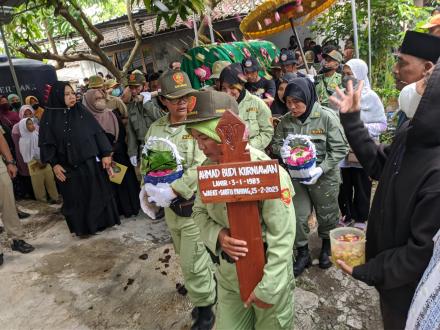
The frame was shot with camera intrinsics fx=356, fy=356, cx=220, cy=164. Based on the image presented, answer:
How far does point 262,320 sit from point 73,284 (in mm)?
2554

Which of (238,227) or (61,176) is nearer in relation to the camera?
(238,227)

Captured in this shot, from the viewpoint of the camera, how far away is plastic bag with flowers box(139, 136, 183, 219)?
104 inches

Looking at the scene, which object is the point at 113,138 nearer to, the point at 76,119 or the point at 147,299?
the point at 76,119

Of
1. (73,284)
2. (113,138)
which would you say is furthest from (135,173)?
(73,284)

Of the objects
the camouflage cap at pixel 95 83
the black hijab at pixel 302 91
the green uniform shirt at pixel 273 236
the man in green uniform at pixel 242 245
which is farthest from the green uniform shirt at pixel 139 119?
the green uniform shirt at pixel 273 236

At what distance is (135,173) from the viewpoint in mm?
5406

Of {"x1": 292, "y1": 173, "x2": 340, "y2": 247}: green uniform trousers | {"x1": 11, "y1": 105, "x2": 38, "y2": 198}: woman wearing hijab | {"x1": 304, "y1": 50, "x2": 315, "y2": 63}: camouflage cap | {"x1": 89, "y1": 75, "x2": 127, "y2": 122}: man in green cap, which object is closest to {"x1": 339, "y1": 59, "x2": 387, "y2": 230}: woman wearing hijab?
{"x1": 292, "y1": 173, "x2": 340, "y2": 247}: green uniform trousers

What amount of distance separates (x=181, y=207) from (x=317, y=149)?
1.34 metres

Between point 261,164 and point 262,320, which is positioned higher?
point 261,164

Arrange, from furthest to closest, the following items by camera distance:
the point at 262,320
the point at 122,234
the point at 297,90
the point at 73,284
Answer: the point at 122,234 → the point at 73,284 → the point at 297,90 → the point at 262,320

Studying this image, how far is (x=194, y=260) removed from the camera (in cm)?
278

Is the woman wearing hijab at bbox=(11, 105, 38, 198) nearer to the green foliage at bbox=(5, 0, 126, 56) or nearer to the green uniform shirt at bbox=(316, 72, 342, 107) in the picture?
the green foliage at bbox=(5, 0, 126, 56)

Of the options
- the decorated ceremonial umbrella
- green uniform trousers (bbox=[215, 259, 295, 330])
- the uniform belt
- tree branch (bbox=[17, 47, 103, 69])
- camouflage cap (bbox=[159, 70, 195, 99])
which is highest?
tree branch (bbox=[17, 47, 103, 69])

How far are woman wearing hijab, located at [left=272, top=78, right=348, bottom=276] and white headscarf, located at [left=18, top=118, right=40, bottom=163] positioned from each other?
460 centimetres
